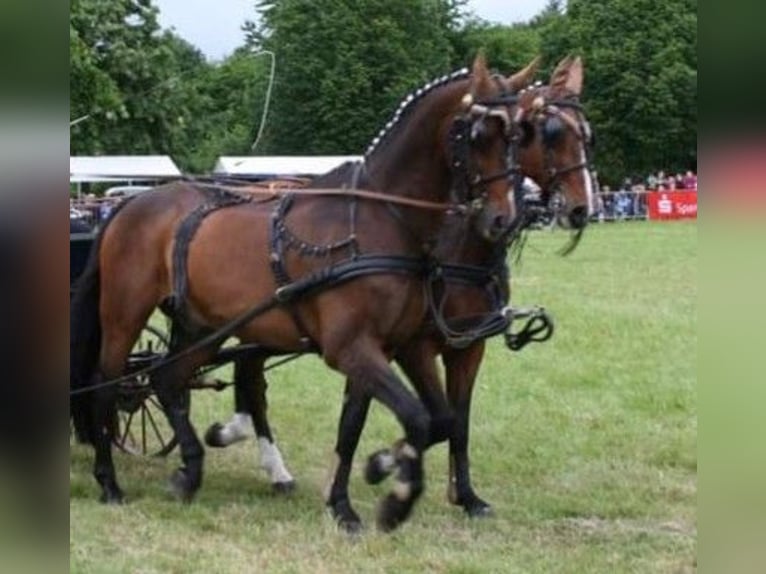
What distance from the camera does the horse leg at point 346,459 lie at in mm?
5562

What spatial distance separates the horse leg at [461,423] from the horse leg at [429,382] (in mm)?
210

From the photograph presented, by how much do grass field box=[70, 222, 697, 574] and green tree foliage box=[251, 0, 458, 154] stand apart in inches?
1612

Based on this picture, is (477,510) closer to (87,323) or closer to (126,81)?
(87,323)

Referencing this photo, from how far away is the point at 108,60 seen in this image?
87.2ft

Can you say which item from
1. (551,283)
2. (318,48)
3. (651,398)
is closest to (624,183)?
(318,48)

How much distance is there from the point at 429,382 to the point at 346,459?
Answer: 1.76 ft

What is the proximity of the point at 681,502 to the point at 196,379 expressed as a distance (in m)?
2.74

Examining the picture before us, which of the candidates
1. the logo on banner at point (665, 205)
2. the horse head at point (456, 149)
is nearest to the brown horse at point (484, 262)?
the horse head at point (456, 149)

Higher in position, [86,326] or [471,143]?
[471,143]

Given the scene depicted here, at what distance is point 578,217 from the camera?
17.2 ft

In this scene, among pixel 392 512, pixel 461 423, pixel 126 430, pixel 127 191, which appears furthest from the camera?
pixel 127 191

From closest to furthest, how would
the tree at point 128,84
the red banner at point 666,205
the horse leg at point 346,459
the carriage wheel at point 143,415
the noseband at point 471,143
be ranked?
the noseband at point 471,143, the horse leg at point 346,459, the carriage wheel at point 143,415, the tree at point 128,84, the red banner at point 666,205

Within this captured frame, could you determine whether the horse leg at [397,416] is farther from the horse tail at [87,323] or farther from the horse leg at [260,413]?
the horse tail at [87,323]

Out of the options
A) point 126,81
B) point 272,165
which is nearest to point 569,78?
point 126,81
